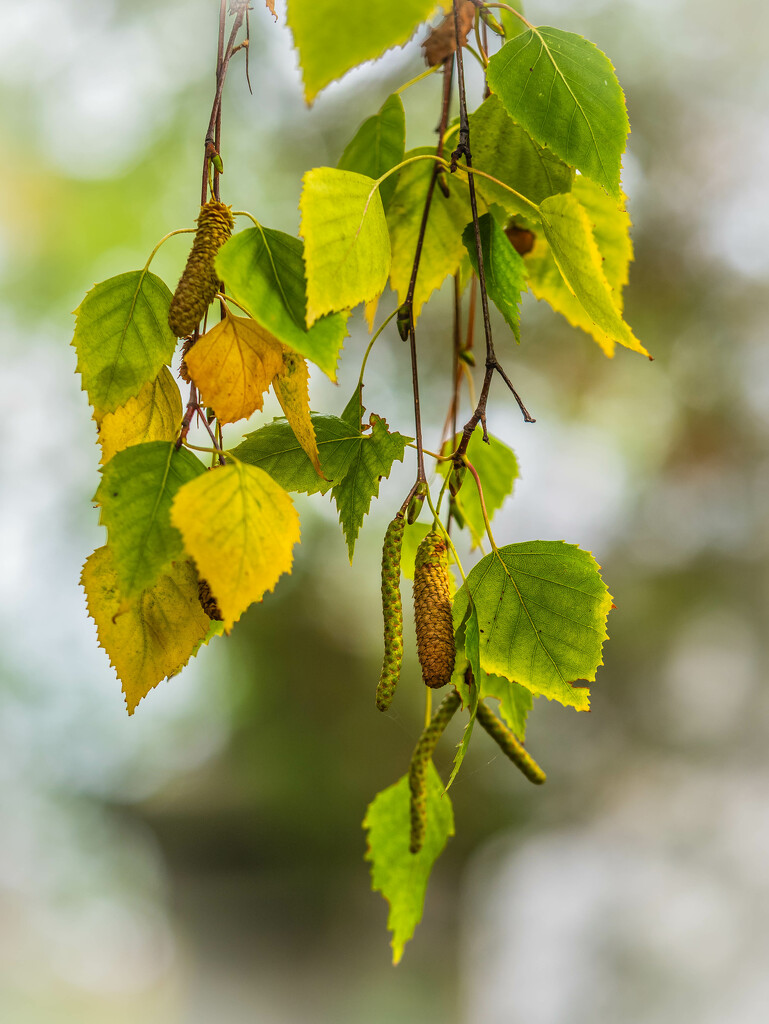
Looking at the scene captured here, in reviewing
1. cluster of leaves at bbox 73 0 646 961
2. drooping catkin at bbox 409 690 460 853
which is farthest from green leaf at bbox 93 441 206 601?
drooping catkin at bbox 409 690 460 853

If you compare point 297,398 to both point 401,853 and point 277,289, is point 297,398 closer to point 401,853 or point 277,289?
point 277,289

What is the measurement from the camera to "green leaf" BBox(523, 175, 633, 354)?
232mm

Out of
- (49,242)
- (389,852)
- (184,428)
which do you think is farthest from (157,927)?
(184,428)

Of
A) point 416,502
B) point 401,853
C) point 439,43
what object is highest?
point 439,43

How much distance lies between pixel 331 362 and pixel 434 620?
6cm

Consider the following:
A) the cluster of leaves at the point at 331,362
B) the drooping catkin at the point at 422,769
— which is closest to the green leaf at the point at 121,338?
the cluster of leaves at the point at 331,362

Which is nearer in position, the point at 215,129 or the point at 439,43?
the point at 215,129

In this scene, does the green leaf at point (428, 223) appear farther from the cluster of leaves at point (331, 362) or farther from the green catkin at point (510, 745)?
the green catkin at point (510, 745)

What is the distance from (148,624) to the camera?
0.16m

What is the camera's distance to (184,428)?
0.16 metres

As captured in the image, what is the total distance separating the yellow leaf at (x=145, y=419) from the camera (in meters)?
0.16

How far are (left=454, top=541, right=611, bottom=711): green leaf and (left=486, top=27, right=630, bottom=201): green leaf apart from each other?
0.27ft

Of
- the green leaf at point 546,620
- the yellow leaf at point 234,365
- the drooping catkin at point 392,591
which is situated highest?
the yellow leaf at point 234,365

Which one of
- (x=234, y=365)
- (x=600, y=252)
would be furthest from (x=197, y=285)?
(x=600, y=252)
